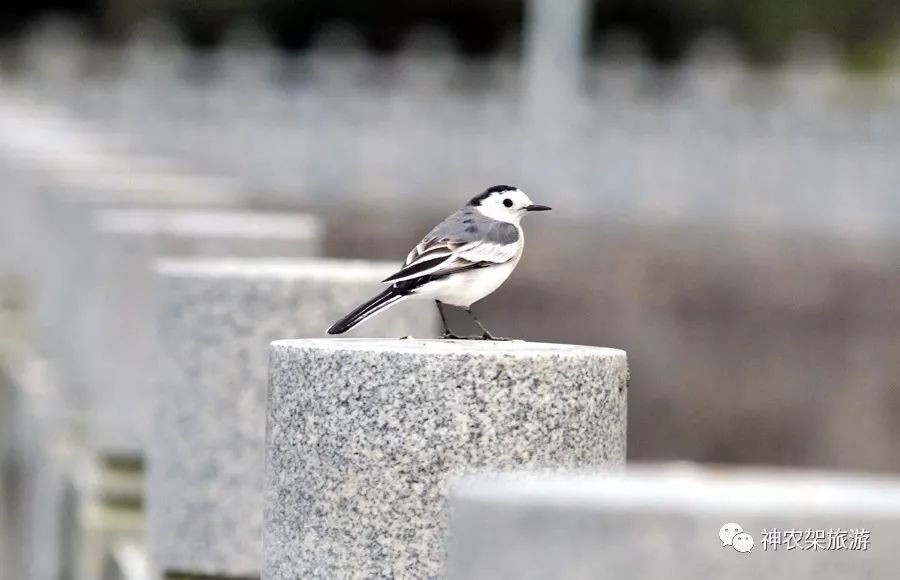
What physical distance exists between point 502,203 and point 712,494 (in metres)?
4.20

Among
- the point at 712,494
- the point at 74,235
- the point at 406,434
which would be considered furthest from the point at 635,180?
the point at 712,494

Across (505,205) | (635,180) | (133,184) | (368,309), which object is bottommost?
(635,180)

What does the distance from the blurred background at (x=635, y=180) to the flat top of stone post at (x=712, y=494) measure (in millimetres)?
22936

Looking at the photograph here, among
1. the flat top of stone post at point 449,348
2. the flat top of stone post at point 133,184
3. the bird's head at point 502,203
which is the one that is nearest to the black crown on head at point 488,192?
the bird's head at point 502,203

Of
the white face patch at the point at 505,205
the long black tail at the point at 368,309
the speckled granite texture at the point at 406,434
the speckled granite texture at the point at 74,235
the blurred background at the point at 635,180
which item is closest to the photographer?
the speckled granite texture at the point at 406,434

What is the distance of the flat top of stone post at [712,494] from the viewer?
3061 mm

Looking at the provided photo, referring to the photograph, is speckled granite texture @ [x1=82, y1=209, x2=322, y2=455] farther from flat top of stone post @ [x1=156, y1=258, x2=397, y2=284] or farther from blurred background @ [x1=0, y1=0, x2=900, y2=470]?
blurred background @ [x1=0, y1=0, x2=900, y2=470]

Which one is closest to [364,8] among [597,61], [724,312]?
[597,61]

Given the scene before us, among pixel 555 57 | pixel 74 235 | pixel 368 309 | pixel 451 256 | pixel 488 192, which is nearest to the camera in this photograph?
pixel 368 309

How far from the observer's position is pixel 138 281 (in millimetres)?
9453

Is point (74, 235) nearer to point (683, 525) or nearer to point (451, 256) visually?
point (451, 256)

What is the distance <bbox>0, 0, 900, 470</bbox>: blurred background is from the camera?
28.6m

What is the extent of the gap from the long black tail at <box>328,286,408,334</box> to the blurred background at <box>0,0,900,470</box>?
20.0 m

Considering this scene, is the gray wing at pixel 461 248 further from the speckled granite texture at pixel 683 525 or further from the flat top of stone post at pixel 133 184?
the flat top of stone post at pixel 133 184
